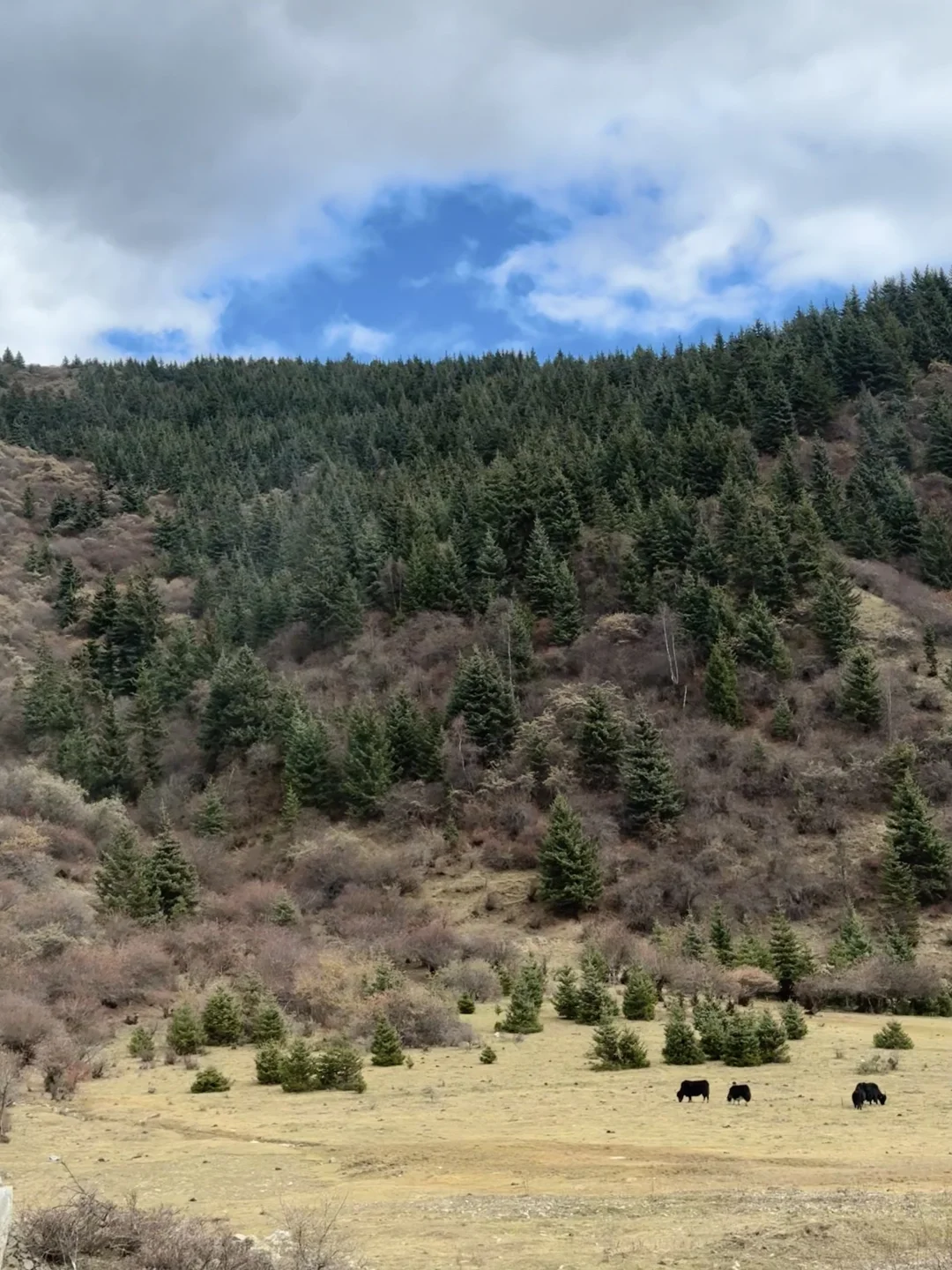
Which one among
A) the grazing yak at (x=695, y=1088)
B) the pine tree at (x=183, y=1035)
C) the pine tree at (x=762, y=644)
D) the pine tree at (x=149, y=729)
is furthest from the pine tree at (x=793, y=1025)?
the pine tree at (x=149, y=729)

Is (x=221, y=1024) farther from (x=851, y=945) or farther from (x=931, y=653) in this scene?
(x=931, y=653)

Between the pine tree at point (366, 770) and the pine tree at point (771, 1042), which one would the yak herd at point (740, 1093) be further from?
the pine tree at point (366, 770)

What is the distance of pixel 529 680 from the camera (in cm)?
6334

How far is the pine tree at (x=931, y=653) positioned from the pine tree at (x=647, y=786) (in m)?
18.3

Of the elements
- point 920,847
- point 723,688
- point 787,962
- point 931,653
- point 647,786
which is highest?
point 931,653

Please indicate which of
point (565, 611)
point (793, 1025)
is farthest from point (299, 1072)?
point (565, 611)

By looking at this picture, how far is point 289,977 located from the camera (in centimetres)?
3231

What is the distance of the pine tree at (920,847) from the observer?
43.1 m

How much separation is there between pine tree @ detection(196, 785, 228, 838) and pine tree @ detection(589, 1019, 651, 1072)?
1400 inches

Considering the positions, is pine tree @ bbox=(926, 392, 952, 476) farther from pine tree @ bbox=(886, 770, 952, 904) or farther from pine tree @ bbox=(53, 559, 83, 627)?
pine tree @ bbox=(53, 559, 83, 627)

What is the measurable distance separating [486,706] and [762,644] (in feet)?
57.1

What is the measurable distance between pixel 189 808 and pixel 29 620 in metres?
39.9

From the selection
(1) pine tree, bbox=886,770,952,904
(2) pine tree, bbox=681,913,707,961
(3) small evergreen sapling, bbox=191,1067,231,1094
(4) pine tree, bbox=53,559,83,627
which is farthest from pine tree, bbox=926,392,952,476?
(3) small evergreen sapling, bbox=191,1067,231,1094

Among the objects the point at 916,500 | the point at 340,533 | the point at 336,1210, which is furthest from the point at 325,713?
the point at 336,1210
